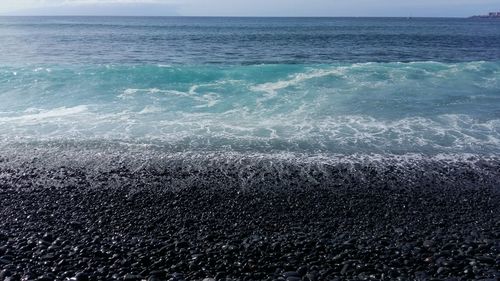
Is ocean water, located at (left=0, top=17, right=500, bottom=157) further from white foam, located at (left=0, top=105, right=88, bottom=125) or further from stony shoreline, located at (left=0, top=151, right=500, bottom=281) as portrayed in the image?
stony shoreline, located at (left=0, top=151, right=500, bottom=281)

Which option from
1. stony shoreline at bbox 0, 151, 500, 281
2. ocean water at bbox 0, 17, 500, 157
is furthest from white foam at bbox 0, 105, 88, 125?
stony shoreline at bbox 0, 151, 500, 281

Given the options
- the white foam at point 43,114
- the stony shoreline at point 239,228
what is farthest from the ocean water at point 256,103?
the stony shoreline at point 239,228

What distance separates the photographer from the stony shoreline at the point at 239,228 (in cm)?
780

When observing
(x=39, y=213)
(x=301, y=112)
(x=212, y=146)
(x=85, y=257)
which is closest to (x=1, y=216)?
(x=39, y=213)

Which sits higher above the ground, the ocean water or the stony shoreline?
the ocean water

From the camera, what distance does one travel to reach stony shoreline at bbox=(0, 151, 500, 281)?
7.80 metres

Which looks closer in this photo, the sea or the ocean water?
the sea

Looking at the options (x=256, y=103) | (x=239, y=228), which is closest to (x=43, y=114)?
(x=256, y=103)

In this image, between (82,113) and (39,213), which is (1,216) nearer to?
(39,213)

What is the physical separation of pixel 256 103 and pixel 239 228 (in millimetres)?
13868

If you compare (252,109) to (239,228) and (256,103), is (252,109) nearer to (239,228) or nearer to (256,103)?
(256,103)

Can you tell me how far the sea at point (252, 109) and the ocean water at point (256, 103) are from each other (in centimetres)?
8

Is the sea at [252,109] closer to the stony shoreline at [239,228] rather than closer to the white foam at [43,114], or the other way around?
the white foam at [43,114]

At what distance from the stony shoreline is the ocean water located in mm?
3189
